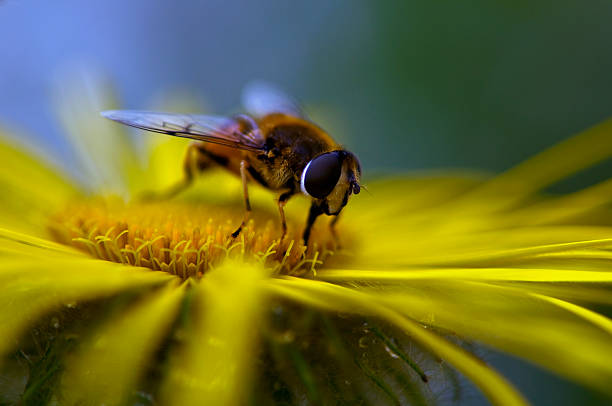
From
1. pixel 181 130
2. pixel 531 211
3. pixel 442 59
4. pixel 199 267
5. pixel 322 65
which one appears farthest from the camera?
pixel 322 65

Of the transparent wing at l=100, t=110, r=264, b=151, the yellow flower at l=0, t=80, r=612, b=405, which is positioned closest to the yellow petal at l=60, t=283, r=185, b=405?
the yellow flower at l=0, t=80, r=612, b=405

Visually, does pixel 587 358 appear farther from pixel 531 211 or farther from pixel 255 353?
pixel 531 211

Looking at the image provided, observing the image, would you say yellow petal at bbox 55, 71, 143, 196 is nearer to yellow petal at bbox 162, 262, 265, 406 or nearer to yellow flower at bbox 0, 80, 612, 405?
yellow flower at bbox 0, 80, 612, 405

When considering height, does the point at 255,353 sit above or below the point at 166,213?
below

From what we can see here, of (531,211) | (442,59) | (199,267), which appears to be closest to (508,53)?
(442,59)

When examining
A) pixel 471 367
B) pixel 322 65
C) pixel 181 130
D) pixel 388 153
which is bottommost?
pixel 471 367

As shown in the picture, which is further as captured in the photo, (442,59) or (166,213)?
(442,59)

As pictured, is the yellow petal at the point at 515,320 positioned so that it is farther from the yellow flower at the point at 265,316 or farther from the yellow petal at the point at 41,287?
the yellow petal at the point at 41,287

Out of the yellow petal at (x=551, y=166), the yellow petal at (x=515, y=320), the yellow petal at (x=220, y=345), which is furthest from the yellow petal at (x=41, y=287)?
the yellow petal at (x=551, y=166)

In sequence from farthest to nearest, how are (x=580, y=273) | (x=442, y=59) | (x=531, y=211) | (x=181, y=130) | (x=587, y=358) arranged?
(x=442, y=59)
(x=531, y=211)
(x=181, y=130)
(x=580, y=273)
(x=587, y=358)
